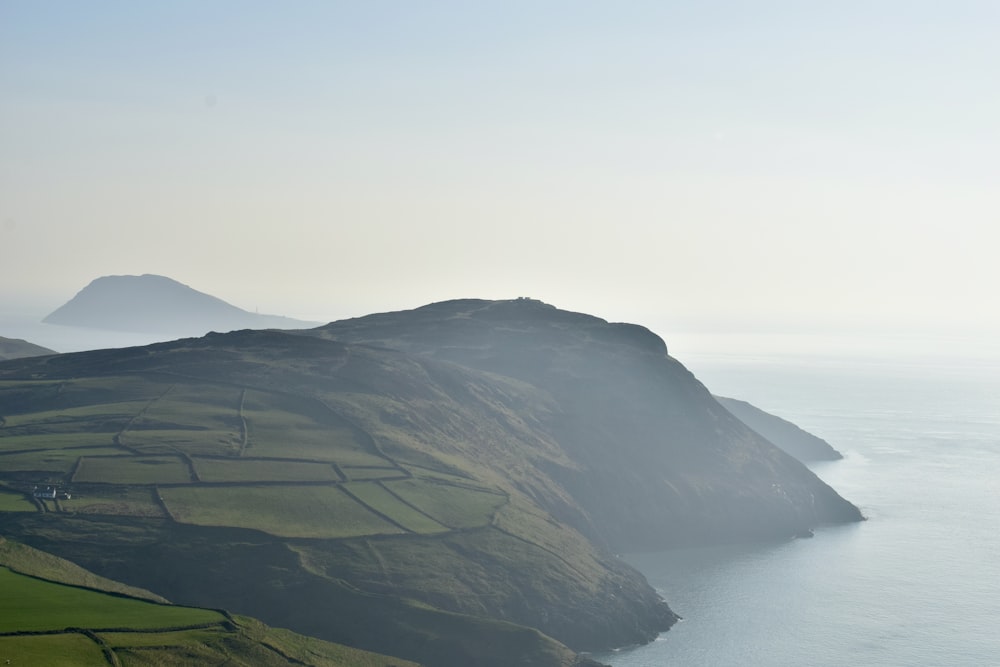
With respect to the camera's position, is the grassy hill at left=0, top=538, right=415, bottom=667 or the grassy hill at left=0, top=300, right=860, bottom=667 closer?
the grassy hill at left=0, top=538, right=415, bottom=667

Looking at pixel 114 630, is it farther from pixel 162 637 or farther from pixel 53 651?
pixel 53 651

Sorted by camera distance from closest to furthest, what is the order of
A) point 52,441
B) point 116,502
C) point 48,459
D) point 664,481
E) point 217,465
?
point 116,502 < point 48,459 < point 217,465 < point 52,441 < point 664,481

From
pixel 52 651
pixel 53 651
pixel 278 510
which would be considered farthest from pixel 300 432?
pixel 52 651

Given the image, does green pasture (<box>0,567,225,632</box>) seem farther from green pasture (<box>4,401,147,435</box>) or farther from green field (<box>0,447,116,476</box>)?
green pasture (<box>4,401,147,435</box>)

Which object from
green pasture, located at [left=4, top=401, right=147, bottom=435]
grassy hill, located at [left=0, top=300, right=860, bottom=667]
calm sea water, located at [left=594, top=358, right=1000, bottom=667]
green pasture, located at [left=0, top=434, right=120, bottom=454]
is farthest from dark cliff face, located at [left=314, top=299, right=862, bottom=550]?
green pasture, located at [left=0, top=434, right=120, bottom=454]

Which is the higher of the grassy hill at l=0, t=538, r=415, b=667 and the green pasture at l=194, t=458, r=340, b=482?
the green pasture at l=194, t=458, r=340, b=482

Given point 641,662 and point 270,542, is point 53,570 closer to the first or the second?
point 270,542

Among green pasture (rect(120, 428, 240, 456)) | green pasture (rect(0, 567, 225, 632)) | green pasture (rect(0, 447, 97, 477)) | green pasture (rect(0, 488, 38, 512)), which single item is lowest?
green pasture (rect(0, 567, 225, 632))
